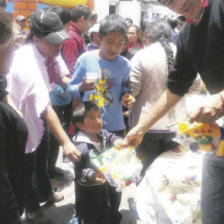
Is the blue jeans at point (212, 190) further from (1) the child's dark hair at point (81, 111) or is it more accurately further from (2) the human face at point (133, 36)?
(2) the human face at point (133, 36)

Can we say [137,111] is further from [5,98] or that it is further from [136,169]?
[5,98]

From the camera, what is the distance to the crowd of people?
1.41 meters

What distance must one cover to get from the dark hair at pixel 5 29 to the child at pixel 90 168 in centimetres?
101

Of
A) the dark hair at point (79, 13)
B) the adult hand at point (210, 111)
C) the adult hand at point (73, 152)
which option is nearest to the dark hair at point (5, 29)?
the adult hand at point (210, 111)

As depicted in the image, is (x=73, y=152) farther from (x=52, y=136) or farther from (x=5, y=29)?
(x=52, y=136)

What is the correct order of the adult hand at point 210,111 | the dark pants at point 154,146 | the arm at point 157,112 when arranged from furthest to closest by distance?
the dark pants at point 154,146
the arm at point 157,112
the adult hand at point 210,111

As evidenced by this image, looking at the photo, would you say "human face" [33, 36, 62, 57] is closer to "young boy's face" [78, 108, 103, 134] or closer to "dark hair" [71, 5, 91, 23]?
"young boy's face" [78, 108, 103, 134]

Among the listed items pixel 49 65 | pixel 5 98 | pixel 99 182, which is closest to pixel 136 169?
pixel 99 182

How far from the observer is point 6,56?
1281 millimetres

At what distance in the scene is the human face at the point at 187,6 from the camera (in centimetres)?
148

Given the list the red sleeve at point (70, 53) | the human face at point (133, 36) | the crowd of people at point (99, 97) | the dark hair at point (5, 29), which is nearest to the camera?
the dark hair at point (5, 29)

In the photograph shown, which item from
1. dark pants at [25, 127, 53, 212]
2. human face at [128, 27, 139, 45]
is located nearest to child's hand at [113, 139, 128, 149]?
dark pants at [25, 127, 53, 212]

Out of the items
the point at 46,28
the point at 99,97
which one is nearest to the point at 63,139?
the point at 99,97

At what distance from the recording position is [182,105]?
2.60 meters
